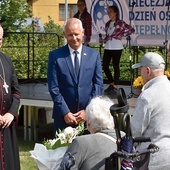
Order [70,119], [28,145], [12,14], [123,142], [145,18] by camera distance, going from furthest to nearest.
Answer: [12,14] → [145,18] → [28,145] → [70,119] → [123,142]

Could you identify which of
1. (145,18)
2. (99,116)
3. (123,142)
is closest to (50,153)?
(99,116)

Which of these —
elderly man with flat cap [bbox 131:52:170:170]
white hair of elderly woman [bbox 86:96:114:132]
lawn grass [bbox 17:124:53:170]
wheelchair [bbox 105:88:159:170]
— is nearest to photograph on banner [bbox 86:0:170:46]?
lawn grass [bbox 17:124:53:170]

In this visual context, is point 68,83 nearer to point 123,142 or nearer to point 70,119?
point 70,119

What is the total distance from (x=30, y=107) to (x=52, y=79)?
418 cm

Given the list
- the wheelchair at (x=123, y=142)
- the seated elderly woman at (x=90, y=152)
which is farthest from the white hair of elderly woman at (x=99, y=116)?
the wheelchair at (x=123, y=142)

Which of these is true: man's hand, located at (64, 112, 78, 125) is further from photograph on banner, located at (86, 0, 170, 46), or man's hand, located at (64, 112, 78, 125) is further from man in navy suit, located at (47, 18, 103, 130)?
photograph on banner, located at (86, 0, 170, 46)

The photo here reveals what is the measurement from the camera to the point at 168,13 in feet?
36.0

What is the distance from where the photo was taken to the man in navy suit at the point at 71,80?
5.72m

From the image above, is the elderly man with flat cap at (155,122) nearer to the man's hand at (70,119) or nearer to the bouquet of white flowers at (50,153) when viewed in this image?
the bouquet of white flowers at (50,153)

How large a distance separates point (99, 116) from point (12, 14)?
1622 cm

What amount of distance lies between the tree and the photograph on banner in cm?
796

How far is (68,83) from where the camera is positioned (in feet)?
19.0

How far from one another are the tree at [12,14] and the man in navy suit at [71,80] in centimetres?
1350

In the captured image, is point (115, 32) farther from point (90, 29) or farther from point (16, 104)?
point (16, 104)
